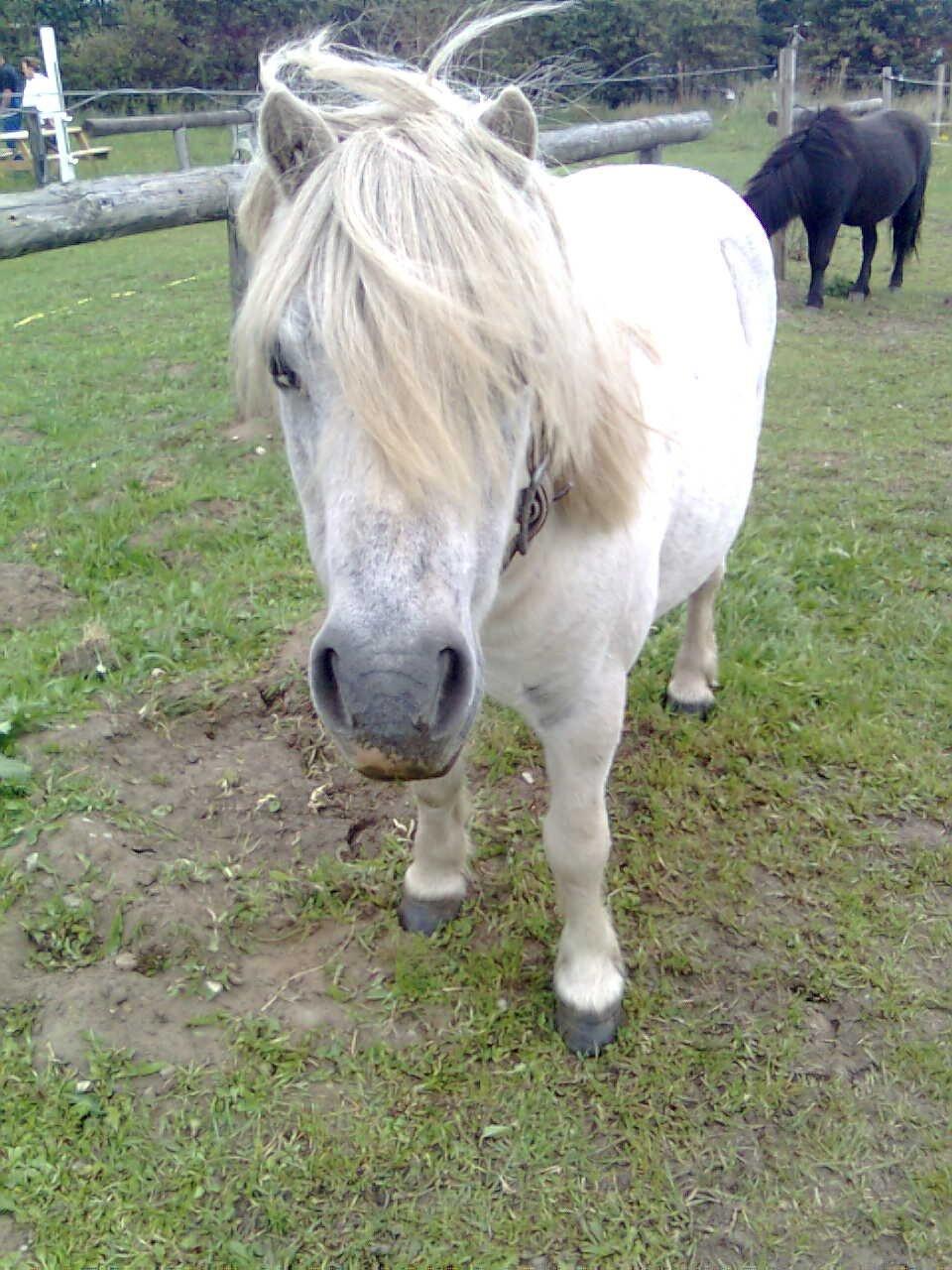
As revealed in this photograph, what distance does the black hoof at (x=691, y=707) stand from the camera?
333cm

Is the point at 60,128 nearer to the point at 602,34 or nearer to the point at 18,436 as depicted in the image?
the point at 602,34

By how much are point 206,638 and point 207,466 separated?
1.72 m

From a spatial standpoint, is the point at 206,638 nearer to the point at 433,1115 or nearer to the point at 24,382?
the point at 433,1115

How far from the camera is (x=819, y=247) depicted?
8.68 meters

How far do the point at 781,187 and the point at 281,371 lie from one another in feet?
27.3

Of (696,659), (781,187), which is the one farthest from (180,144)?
(696,659)

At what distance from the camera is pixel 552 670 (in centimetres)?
192

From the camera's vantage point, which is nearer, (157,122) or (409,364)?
(409,364)

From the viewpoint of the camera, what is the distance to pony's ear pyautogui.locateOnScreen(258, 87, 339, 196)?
1.41m

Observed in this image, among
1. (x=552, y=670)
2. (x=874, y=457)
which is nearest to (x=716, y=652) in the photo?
(x=552, y=670)

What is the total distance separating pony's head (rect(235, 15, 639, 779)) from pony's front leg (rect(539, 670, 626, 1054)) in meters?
0.66

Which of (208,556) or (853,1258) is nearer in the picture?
(853,1258)

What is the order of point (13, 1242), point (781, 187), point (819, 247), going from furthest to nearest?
point (819, 247)
point (781, 187)
point (13, 1242)

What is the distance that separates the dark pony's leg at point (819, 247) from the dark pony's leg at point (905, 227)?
4.51 feet
